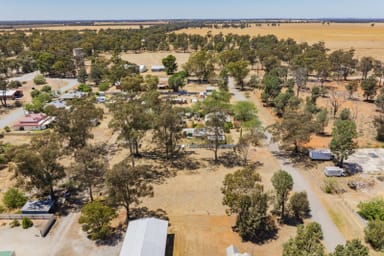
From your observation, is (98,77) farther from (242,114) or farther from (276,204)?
(276,204)

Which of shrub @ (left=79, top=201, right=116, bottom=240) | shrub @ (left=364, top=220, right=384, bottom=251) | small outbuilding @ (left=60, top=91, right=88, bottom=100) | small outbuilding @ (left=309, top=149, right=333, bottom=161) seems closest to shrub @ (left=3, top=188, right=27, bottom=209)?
shrub @ (left=79, top=201, right=116, bottom=240)

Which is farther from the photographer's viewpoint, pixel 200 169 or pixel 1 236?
pixel 200 169

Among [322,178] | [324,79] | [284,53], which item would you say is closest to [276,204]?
[322,178]

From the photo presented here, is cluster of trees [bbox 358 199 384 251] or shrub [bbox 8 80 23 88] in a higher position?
shrub [bbox 8 80 23 88]

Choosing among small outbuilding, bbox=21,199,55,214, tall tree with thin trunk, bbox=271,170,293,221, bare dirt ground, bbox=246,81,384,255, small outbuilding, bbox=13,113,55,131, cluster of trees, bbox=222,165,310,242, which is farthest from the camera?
small outbuilding, bbox=13,113,55,131

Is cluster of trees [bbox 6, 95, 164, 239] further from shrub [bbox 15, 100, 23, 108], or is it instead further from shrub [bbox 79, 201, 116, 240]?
shrub [bbox 15, 100, 23, 108]

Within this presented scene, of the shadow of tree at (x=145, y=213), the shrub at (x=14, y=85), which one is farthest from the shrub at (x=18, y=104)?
the shadow of tree at (x=145, y=213)

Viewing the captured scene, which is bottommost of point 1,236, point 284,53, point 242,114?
point 1,236
